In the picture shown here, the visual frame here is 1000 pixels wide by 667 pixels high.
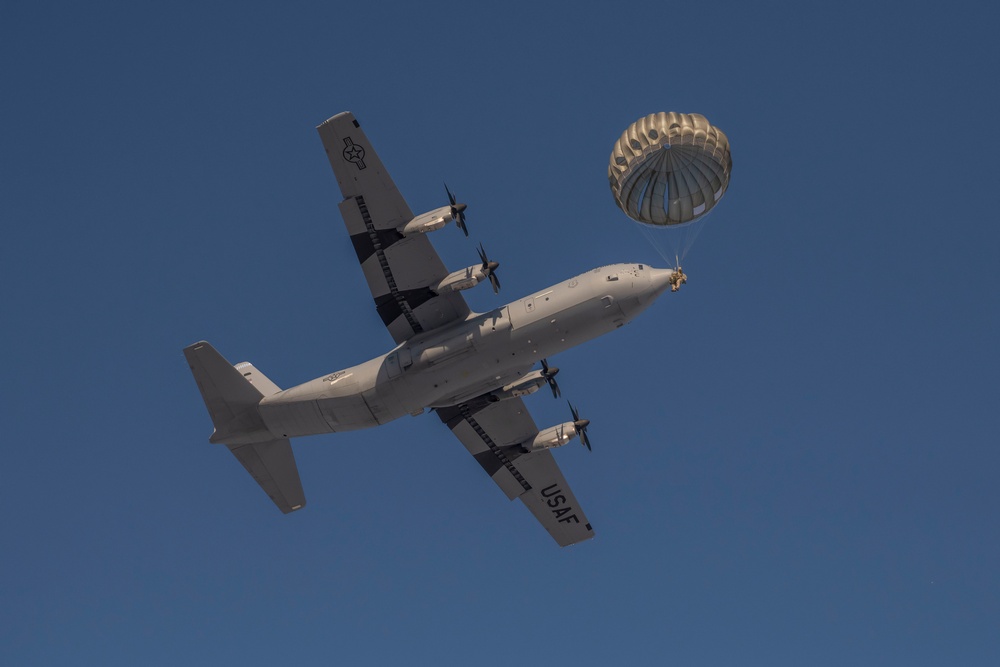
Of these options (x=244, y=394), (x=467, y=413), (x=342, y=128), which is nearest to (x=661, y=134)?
(x=342, y=128)

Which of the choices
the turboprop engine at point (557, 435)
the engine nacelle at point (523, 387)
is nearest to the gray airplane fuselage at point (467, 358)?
the engine nacelle at point (523, 387)

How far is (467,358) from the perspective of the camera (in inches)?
1999

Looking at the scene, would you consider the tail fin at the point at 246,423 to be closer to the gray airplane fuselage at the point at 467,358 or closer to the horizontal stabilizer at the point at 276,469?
the horizontal stabilizer at the point at 276,469

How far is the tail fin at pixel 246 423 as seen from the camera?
5334 cm

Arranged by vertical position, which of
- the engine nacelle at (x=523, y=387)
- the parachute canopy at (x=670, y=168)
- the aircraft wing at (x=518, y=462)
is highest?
the parachute canopy at (x=670, y=168)

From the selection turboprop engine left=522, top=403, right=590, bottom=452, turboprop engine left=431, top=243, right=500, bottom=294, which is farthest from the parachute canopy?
turboprop engine left=522, top=403, right=590, bottom=452

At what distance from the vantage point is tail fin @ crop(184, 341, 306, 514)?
175 ft

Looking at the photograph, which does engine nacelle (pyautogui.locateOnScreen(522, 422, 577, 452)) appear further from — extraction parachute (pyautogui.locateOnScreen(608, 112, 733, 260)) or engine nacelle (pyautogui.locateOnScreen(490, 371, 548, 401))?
extraction parachute (pyautogui.locateOnScreen(608, 112, 733, 260))

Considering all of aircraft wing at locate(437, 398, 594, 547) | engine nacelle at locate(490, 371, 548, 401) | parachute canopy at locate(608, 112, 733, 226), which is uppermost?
parachute canopy at locate(608, 112, 733, 226)

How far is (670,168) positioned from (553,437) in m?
15.4

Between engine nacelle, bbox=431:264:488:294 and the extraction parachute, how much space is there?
6494 mm

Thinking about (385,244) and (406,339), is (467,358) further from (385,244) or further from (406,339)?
(385,244)

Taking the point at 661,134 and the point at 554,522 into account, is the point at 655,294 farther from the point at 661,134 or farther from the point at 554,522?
the point at 554,522

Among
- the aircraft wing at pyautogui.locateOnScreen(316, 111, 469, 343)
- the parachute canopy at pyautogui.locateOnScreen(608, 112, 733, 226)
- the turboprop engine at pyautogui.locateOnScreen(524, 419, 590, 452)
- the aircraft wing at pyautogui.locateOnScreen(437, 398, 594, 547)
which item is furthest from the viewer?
the aircraft wing at pyautogui.locateOnScreen(437, 398, 594, 547)
